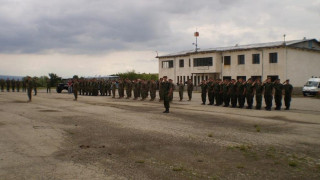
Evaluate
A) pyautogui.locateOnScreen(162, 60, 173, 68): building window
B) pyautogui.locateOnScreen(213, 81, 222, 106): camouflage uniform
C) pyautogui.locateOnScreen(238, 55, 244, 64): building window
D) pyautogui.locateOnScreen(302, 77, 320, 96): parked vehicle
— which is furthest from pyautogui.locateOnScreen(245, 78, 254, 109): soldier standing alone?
pyautogui.locateOnScreen(162, 60, 173, 68): building window

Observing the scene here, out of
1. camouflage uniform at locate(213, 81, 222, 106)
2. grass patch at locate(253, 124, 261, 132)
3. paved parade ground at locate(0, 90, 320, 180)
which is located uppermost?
camouflage uniform at locate(213, 81, 222, 106)

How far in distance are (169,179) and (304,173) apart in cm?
254

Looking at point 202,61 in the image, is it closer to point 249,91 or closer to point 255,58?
point 255,58

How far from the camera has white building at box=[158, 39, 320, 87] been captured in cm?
4078

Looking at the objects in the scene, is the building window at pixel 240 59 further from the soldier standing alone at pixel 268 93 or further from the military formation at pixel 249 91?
the soldier standing alone at pixel 268 93

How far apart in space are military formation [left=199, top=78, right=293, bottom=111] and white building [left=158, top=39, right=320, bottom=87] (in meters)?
21.6

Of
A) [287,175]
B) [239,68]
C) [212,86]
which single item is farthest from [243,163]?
[239,68]

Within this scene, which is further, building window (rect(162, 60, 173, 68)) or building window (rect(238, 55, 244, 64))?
building window (rect(162, 60, 173, 68))

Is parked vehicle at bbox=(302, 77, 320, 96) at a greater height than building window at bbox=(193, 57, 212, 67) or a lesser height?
lesser

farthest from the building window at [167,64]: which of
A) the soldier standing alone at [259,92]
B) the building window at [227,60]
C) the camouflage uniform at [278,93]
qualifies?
the camouflage uniform at [278,93]

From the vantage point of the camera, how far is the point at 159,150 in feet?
26.1

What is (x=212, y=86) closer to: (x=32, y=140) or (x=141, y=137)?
(x=141, y=137)

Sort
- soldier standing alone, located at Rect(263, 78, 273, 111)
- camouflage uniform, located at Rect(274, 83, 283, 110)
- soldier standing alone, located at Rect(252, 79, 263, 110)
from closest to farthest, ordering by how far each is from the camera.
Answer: soldier standing alone, located at Rect(263, 78, 273, 111) → camouflage uniform, located at Rect(274, 83, 283, 110) → soldier standing alone, located at Rect(252, 79, 263, 110)

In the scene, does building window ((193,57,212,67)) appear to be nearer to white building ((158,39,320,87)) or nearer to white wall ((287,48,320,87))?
white building ((158,39,320,87))
